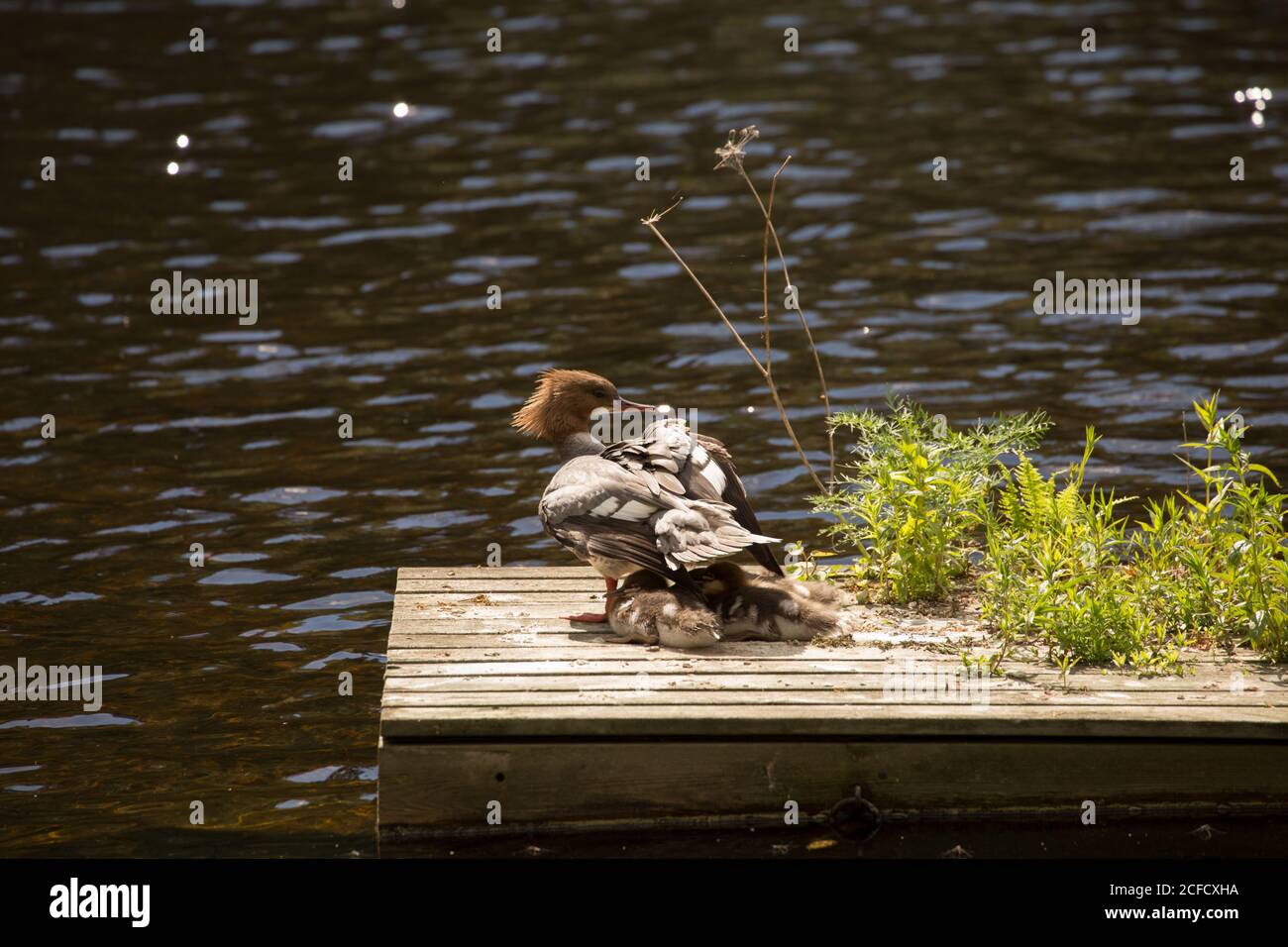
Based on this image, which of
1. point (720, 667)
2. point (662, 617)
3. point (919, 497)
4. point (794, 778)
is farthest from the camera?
point (919, 497)

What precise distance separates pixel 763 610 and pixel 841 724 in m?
0.98

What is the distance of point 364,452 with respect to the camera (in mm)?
11500

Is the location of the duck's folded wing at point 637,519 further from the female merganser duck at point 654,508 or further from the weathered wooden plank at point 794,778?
the weathered wooden plank at point 794,778

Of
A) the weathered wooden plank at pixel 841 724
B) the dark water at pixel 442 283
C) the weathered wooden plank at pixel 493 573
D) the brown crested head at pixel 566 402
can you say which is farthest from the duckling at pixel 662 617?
the dark water at pixel 442 283

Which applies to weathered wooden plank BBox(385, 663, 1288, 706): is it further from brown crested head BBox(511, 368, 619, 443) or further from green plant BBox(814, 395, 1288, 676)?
brown crested head BBox(511, 368, 619, 443)

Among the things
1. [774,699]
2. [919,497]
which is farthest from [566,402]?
[774,699]

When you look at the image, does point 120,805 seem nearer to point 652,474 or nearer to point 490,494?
point 652,474

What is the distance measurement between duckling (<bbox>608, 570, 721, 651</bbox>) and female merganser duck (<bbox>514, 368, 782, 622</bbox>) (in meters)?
0.09

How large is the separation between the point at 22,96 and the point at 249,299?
27.5 ft

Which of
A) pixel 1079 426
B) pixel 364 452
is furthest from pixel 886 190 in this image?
pixel 364 452

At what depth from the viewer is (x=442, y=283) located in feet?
48.7

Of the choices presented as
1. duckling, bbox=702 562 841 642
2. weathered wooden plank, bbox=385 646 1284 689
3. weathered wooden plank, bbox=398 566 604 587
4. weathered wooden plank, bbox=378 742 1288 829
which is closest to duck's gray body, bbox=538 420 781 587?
duckling, bbox=702 562 841 642

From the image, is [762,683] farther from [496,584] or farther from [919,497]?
[496,584]
